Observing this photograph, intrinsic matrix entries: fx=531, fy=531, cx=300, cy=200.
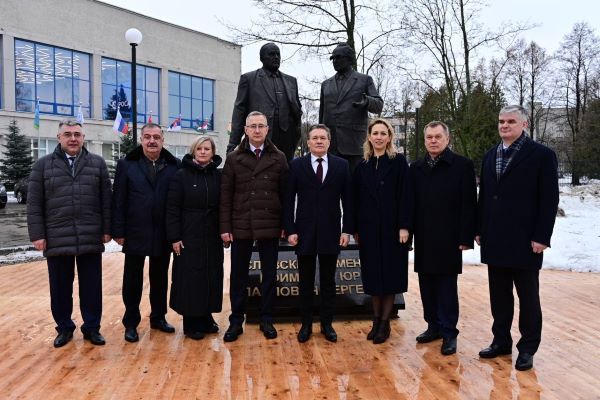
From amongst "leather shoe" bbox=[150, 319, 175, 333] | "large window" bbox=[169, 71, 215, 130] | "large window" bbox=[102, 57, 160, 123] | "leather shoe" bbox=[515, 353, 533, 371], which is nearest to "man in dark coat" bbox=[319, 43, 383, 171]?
"leather shoe" bbox=[150, 319, 175, 333]

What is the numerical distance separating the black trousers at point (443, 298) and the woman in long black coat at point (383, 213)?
0.69 feet

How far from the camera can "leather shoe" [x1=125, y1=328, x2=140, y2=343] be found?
15.9 feet

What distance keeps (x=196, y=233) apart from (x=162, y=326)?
1098 mm

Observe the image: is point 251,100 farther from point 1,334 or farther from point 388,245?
point 1,334

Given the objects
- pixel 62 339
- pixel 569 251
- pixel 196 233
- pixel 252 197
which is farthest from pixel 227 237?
pixel 569 251

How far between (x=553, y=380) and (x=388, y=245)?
1600 mm

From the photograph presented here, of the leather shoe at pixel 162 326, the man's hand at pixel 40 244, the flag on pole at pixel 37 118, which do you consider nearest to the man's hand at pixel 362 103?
the leather shoe at pixel 162 326

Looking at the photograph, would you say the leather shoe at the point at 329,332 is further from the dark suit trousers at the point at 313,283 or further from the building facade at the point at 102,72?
the building facade at the point at 102,72

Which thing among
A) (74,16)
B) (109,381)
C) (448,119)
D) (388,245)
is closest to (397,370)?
(388,245)

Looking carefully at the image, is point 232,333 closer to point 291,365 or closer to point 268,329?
point 268,329

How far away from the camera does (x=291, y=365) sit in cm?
418

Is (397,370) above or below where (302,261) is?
below

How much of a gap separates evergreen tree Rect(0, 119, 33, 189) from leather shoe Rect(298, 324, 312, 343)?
1124 inches

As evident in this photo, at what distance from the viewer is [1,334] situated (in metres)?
5.13
